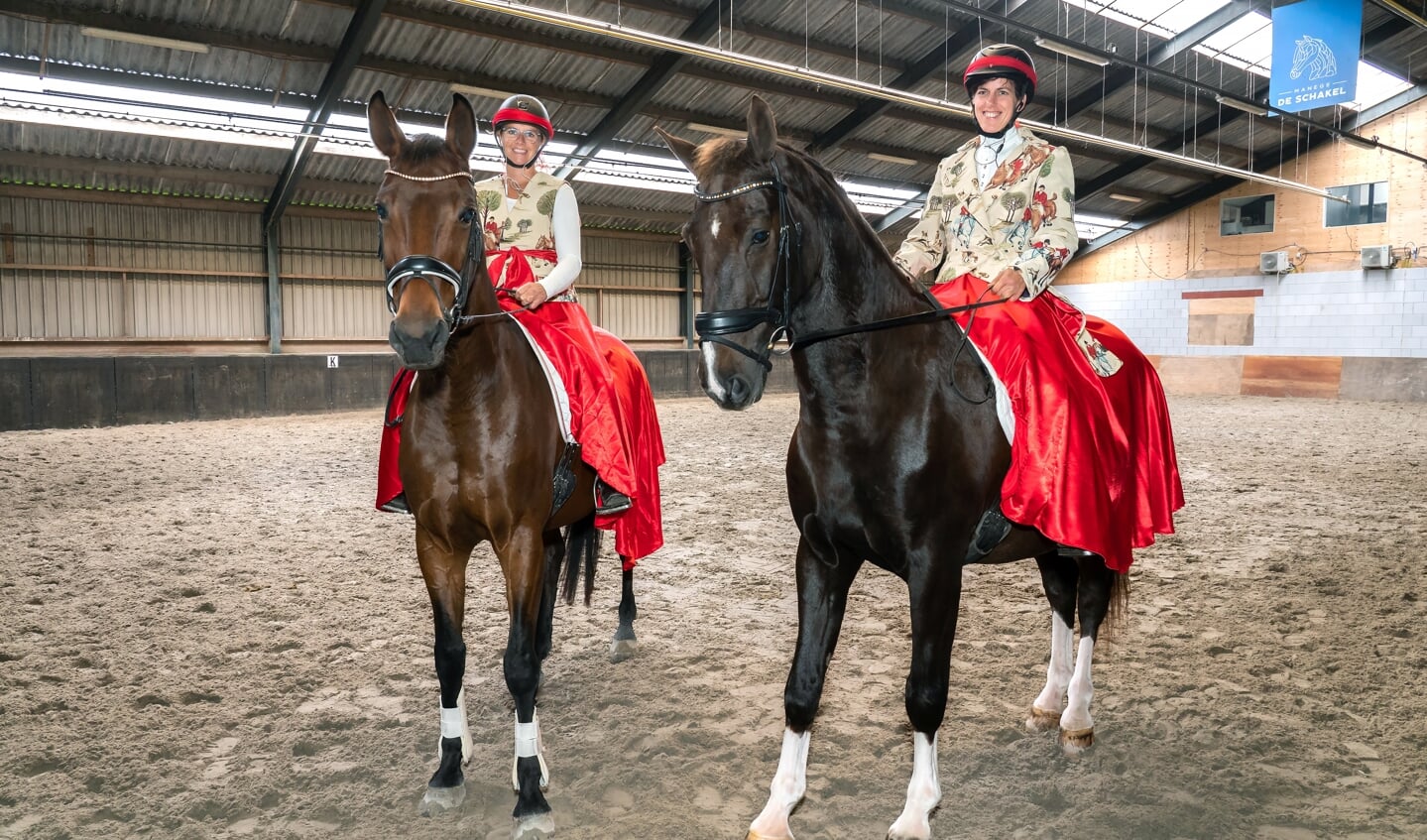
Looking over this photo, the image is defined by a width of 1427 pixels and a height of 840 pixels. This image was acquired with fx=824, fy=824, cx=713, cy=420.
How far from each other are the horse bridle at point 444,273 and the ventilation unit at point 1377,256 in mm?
20454

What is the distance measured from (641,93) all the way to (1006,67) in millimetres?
11472

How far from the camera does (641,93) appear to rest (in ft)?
42.7

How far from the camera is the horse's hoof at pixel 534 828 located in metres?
2.25

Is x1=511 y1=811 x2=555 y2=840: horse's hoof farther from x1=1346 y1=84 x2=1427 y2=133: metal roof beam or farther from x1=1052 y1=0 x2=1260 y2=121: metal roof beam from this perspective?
x1=1346 y1=84 x2=1427 y2=133: metal roof beam

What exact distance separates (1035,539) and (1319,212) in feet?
67.6

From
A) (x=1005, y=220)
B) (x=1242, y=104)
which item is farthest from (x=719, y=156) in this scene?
(x=1242, y=104)

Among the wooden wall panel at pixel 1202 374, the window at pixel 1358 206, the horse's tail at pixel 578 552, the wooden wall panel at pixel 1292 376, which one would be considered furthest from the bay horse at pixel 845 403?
the window at pixel 1358 206

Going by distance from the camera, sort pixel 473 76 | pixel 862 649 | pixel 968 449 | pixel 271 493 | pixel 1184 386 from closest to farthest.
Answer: pixel 968 449, pixel 862 649, pixel 271 493, pixel 473 76, pixel 1184 386

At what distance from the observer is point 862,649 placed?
11.9 ft

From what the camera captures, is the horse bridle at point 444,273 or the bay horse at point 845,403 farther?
the horse bridle at point 444,273

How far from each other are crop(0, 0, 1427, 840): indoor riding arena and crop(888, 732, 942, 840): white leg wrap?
0.03 m

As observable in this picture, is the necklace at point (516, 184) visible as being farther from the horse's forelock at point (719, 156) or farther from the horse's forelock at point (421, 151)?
the horse's forelock at point (719, 156)

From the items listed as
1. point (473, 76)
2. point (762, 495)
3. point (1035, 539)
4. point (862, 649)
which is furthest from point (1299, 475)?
point (473, 76)

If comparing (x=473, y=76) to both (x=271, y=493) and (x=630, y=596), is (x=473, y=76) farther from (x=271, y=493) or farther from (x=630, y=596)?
(x=630, y=596)
